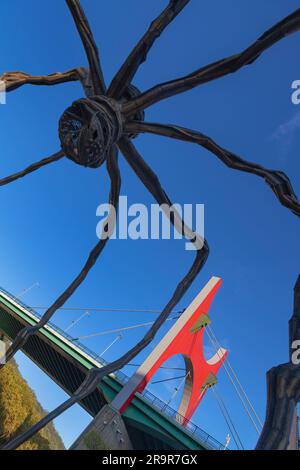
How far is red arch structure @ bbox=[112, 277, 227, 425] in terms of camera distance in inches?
827

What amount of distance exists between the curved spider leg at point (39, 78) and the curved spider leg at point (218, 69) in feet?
5.31

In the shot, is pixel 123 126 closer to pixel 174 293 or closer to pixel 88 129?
pixel 88 129

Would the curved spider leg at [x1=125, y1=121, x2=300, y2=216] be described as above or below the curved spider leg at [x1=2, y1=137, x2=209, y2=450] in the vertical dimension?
above

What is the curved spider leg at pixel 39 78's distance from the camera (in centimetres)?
570

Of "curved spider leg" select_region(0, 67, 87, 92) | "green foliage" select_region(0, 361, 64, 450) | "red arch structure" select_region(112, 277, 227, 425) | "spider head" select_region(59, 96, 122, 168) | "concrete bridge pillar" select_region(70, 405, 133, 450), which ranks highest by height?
"red arch structure" select_region(112, 277, 227, 425)

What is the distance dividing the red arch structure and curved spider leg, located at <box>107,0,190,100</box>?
1738cm

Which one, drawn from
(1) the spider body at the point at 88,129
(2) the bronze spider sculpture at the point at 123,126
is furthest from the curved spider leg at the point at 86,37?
(1) the spider body at the point at 88,129

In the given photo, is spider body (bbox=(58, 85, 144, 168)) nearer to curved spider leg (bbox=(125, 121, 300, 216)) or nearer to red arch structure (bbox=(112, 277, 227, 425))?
curved spider leg (bbox=(125, 121, 300, 216))

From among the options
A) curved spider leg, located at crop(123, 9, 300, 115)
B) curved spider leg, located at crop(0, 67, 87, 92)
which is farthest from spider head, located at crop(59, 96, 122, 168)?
curved spider leg, located at crop(0, 67, 87, 92)

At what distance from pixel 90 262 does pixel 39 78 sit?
3719 millimetres

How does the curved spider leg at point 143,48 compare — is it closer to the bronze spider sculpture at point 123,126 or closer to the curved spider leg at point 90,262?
the bronze spider sculpture at point 123,126
